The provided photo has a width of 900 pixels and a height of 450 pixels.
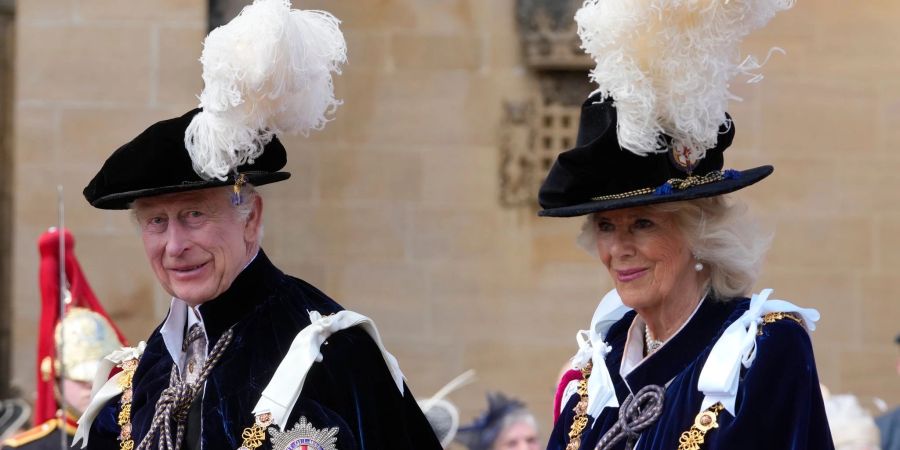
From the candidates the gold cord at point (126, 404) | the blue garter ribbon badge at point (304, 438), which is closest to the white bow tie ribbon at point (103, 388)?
the gold cord at point (126, 404)

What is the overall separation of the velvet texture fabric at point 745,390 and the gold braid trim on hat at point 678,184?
1.04ft

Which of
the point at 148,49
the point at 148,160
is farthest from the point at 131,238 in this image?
the point at 148,160

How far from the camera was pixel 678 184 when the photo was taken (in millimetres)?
4000

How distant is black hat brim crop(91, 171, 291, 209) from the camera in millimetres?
4312

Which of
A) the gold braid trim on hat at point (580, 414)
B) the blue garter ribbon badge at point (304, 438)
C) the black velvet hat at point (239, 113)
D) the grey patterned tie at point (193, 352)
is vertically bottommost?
the blue garter ribbon badge at point (304, 438)

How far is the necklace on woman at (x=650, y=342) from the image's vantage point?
13.8 ft

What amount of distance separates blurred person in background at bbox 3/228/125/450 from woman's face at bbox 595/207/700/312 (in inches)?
105

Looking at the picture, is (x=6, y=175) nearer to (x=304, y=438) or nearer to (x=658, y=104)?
(x=304, y=438)

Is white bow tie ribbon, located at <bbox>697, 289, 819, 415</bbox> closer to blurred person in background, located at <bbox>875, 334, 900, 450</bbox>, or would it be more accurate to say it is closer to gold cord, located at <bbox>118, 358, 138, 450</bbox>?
gold cord, located at <bbox>118, 358, 138, 450</bbox>

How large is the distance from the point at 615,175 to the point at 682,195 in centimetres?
19

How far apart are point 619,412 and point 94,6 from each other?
13.6 ft

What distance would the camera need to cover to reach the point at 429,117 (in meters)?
8.44

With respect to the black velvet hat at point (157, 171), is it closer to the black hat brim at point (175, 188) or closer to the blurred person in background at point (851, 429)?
the black hat brim at point (175, 188)

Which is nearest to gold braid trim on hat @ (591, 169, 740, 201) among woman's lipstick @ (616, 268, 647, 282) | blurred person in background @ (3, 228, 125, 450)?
woman's lipstick @ (616, 268, 647, 282)
